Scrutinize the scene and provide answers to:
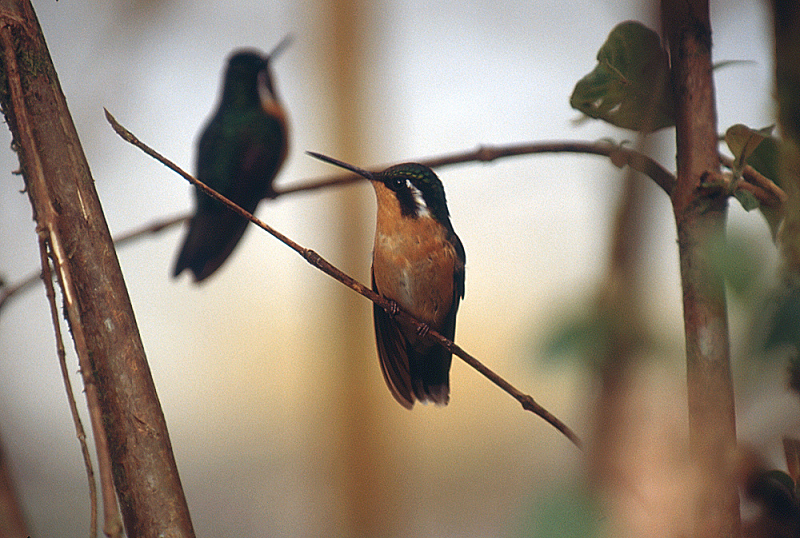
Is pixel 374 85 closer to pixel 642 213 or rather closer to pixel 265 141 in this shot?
pixel 265 141

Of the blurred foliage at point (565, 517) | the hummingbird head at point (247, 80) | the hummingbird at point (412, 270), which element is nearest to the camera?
the blurred foliage at point (565, 517)

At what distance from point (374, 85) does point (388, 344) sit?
65 centimetres

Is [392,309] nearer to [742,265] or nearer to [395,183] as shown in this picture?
[395,183]

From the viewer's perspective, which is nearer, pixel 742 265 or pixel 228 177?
pixel 742 265

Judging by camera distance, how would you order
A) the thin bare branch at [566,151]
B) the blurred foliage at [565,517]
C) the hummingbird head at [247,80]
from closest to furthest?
the blurred foliage at [565,517], the thin bare branch at [566,151], the hummingbird head at [247,80]

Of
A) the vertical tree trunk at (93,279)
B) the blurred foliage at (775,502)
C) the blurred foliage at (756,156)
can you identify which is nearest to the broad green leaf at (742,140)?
the blurred foliage at (756,156)

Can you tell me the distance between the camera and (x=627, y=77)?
0.36 meters

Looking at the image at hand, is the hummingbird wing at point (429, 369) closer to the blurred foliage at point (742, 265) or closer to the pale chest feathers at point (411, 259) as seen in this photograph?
the pale chest feathers at point (411, 259)

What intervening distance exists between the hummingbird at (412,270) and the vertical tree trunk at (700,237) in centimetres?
16

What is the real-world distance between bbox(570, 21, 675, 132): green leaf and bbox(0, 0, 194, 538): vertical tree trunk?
30 cm

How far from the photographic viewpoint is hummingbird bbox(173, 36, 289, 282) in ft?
1.69

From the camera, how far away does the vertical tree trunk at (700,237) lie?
0.29 m

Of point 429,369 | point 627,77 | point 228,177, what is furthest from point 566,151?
point 228,177

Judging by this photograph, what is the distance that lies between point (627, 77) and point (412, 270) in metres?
0.19
